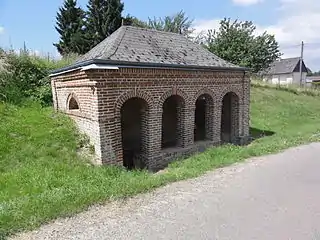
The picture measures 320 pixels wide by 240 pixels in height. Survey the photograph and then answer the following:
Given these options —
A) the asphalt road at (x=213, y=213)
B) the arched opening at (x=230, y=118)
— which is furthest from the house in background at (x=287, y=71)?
the asphalt road at (x=213, y=213)

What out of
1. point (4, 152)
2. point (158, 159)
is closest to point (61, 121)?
point (4, 152)

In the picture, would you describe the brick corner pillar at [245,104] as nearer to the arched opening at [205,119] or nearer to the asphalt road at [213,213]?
the arched opening at [205,119]

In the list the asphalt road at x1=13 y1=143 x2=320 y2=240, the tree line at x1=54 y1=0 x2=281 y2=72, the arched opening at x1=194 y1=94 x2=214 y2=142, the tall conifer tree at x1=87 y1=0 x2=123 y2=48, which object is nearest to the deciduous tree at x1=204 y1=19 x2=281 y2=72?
the tree line at x1=54 y1=0 x2=281 y2=72

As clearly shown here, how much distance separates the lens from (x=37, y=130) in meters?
8.80

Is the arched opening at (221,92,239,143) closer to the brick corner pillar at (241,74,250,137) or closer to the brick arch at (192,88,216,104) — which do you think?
the brick corner pillar at (241,74,250,137)

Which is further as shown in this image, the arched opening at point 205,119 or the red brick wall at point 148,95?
the arched opening at point 205,119

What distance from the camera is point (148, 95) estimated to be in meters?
8.58

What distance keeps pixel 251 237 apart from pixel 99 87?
522 centimetres

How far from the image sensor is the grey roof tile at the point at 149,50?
8.46 metres

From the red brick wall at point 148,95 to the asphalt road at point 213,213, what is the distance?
2.90m

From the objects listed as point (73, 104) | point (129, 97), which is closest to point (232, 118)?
point (129, 97)

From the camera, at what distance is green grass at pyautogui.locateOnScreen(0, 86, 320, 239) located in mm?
4367

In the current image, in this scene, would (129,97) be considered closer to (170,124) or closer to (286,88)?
(170,124)

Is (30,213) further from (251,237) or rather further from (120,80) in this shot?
(120,80)
